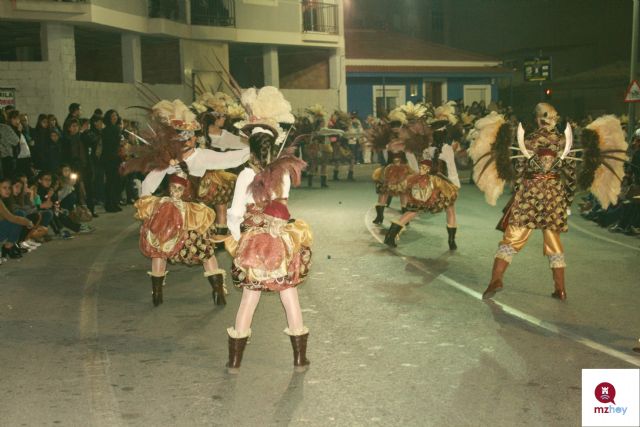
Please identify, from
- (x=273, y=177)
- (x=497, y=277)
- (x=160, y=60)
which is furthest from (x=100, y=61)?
(x=273, y=177)

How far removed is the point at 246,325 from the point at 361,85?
35.1 metres

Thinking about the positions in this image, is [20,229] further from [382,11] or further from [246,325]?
[382,11]

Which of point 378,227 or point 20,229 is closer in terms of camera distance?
point 20,229

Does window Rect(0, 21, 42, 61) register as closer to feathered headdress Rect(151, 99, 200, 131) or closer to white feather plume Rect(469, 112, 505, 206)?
feathered headdress Rect(151, 99, 200, 131)

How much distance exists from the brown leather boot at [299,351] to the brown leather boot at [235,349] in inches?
14.5

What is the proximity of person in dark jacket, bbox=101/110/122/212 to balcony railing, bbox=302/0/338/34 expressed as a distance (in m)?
19.7

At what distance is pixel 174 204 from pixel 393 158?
6475mm

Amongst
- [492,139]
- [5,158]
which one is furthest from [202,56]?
[492,139]

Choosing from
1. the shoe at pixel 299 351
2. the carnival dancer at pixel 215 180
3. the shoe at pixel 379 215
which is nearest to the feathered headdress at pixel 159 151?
the shoe at pixel 299 351

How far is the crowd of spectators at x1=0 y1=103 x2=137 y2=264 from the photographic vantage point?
12750 millimetres

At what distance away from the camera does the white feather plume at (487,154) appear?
9.30m

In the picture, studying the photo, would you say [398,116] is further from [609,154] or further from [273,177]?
[273,177]

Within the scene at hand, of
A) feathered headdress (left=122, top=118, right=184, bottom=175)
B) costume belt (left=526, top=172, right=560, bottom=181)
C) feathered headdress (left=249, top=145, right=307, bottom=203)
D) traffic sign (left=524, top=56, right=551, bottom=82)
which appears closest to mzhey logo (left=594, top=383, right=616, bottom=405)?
feathered headdress (left=249, top=145, right=307, bottom=203)

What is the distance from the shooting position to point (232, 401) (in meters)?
5.83
